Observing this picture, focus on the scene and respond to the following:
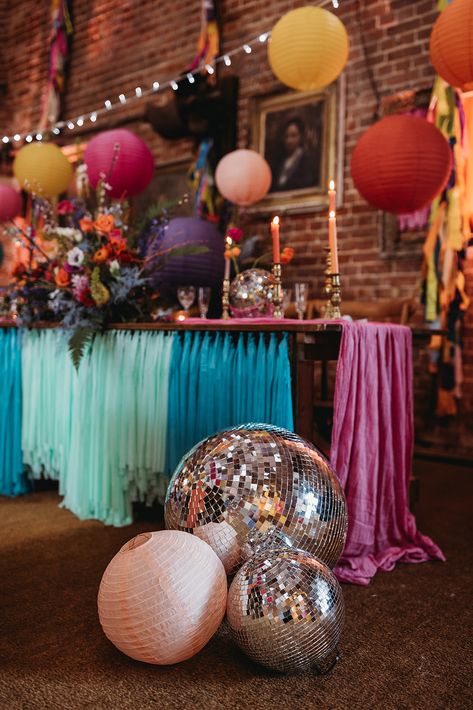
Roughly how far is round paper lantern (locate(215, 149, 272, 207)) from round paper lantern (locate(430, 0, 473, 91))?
157 centimetres

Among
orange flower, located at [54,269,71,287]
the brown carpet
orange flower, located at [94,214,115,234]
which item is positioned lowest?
the brown carpet

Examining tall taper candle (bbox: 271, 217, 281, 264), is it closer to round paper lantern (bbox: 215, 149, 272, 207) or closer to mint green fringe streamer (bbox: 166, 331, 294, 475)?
mint green fringe streamer (bbox: 166, 331, 294, 475)

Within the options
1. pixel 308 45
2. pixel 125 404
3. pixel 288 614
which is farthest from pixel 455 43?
pixel 288 614

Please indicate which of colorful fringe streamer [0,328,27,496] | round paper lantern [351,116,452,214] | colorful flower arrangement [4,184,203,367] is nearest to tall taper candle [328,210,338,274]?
colorful flower arrangement [4,184,203,367]

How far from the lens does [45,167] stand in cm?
482

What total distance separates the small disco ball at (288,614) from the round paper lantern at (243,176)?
326cm

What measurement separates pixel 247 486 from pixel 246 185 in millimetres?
3033

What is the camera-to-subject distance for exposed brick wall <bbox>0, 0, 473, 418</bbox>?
→ 4258mm

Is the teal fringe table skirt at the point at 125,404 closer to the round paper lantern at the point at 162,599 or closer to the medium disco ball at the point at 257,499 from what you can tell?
the medium disco ball at the point at 257,499

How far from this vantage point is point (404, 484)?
7.13 feet

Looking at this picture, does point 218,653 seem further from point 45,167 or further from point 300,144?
point 45,167

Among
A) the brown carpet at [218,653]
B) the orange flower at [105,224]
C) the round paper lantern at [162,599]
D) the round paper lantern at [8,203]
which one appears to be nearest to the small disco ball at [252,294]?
the orange flower at [105,224]

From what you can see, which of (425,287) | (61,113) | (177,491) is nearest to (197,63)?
(61,113)

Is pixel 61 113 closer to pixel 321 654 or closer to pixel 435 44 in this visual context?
pixel 435 44
